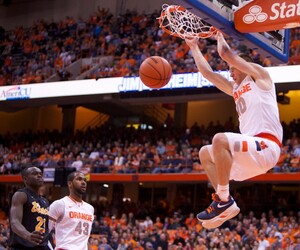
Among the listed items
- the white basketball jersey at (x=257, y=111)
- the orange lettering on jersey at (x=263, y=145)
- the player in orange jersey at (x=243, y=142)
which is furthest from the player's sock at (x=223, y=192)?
the white basketball jersey at (x=257, y=111)

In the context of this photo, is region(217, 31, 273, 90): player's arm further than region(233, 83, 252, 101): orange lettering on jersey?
No

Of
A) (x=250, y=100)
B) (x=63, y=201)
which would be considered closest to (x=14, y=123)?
(x=63, y=201)

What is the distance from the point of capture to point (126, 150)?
22062mm

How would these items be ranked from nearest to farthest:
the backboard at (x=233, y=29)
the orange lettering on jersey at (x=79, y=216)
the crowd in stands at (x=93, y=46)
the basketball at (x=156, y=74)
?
the backboard at (x=233, y=29) < the basketball at (x=156, y=74) < the orange lettering on jersey at (x=79, y=216) < the crowd in stands at (x=93, y=46)

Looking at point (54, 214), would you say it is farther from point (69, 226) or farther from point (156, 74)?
point (156, 74)

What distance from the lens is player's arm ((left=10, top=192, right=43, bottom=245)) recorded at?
6141 mm

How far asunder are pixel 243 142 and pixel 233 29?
185 centimetres

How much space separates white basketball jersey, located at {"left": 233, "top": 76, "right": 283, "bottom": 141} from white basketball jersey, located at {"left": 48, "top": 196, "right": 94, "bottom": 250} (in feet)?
9.50

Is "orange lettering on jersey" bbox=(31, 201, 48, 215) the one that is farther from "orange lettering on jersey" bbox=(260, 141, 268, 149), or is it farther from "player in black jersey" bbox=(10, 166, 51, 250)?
"orange lettering on jersey" bbox=(260, 141, 268, 149)

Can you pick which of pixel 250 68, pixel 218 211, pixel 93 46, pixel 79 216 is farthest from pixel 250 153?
pixel 93 46

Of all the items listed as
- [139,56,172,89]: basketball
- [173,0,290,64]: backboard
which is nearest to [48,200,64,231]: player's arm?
[139,56,172,89]: basketball

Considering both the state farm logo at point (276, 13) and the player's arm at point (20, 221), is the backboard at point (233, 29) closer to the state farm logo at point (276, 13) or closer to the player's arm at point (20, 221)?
the state farm logo at point (276, 13)

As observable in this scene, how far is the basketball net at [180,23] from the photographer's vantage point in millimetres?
6914

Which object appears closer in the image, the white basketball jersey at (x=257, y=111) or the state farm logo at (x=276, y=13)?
the white basketball jersey at (x=257, y=111)
